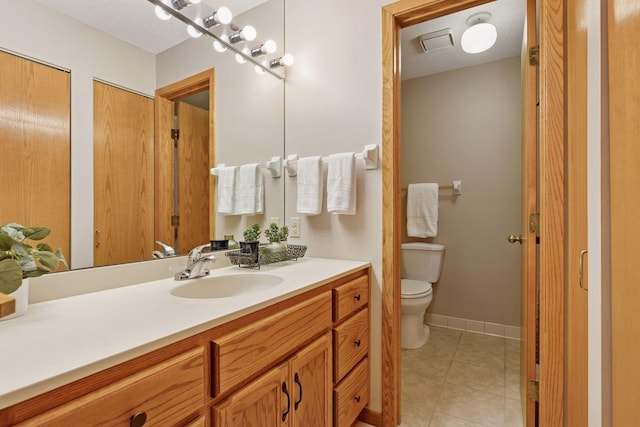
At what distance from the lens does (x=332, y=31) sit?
1764mm

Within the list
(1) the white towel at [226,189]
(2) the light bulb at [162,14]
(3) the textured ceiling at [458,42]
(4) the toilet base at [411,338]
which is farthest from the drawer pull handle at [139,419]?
(3) the textured ceiling at [458,42]

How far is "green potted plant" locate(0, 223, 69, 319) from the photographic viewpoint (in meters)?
0.72

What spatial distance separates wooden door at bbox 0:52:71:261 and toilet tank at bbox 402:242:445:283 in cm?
243

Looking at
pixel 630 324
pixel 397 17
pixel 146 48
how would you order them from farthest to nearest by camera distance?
pixel 397 17, pixel 146 48, pixel 630 324

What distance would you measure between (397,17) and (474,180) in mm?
1642

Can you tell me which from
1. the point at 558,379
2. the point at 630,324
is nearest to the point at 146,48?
the point at 630,324

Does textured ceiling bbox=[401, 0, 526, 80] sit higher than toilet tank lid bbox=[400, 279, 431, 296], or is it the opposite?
textured ceiling bbox=[401, 0, 526, 80]

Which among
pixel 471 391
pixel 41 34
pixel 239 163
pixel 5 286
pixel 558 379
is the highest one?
pixel 41 34

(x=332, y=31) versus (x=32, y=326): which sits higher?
(x=332, y=31)

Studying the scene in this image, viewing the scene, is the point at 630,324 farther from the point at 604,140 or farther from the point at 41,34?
the point at 41,34

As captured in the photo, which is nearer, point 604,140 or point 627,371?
point 627,371

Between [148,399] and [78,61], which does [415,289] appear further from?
[78,61]

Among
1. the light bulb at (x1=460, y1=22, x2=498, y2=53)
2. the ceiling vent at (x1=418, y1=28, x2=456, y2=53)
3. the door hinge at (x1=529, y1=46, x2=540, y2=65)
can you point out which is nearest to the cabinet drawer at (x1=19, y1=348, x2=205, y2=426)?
the door hinge at (x1=529, y1=46, x2=540, y2=65)

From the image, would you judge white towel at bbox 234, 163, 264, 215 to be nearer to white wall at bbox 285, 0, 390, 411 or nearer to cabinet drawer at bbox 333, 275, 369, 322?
white wall at bbox 285, 0, 390, 411
